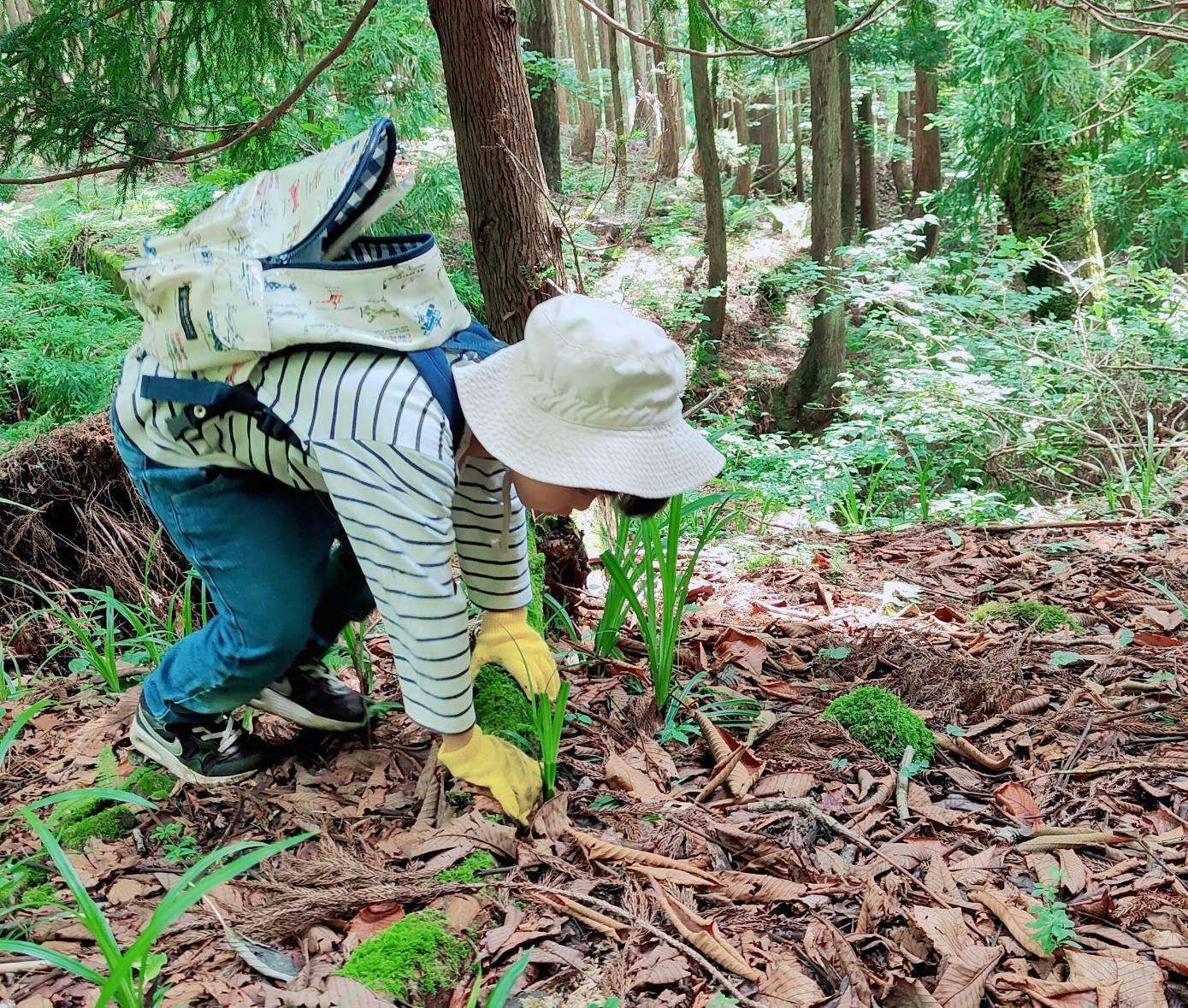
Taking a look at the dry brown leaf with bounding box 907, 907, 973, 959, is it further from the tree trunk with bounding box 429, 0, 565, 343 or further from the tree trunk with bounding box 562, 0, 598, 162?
the tree trunk with bounding box 562, 0, 598, 162

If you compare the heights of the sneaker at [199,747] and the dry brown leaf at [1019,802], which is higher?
the sneaker at [199,747]

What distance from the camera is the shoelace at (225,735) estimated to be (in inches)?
80.1

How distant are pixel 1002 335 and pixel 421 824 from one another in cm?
595

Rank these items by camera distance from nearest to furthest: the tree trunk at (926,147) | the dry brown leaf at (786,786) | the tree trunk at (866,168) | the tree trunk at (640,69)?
1. the dry brown leaf at (786,786)
2. the tree trunk at (926,147)
3. the tree trunk at (866,168)
4. the tree trunk at (640,69)

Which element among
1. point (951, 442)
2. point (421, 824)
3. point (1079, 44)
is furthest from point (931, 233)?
point (421, 824)

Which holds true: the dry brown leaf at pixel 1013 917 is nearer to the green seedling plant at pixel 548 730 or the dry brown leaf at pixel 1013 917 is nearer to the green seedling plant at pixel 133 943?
the green seedling plant at pixel 548 730

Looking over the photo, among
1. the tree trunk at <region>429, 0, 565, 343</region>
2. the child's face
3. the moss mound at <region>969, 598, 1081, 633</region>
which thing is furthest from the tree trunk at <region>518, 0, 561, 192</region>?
the child's face

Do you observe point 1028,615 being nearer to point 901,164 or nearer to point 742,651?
point 742,651

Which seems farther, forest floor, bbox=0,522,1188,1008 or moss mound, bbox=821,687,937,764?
moss mound, bbox=821,687,937,764

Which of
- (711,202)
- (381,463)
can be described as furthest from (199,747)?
(711,202)

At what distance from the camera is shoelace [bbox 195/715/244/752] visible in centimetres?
Result: 204

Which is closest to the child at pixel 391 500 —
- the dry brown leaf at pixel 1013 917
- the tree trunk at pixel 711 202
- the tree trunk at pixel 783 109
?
the dry brown leaf at pixel 1013 917

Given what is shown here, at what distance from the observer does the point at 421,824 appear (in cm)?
185

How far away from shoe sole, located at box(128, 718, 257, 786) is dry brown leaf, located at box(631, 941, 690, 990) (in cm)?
105
